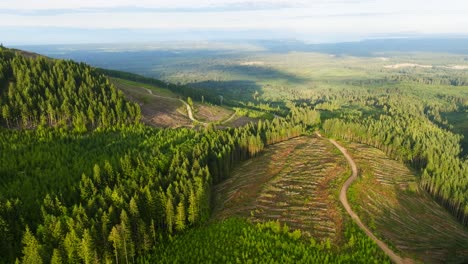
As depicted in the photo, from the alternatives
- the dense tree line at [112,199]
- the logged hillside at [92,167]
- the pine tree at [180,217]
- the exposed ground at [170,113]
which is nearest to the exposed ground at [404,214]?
the logged hillside at [92,167]

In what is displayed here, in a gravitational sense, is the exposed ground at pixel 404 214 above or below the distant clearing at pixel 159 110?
below

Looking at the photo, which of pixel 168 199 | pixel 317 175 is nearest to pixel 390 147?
pixel 317 175

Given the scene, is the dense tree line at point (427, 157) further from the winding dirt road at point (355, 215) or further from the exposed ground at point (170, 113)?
the exposed ground at point (170, 113)

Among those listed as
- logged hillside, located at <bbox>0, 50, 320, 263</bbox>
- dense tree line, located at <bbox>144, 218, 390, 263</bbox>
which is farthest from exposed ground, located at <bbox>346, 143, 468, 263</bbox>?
logged hillside, located at <bbox>0, 50, 320, 263</bbox>

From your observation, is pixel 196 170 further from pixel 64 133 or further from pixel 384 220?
pixel 64 133

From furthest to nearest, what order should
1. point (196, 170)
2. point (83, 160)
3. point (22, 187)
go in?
point (83, 160) → point (196, 170) → point (22, 187)

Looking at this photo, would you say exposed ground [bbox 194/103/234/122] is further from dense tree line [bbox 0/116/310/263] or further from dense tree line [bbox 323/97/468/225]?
dense tree line [bbox 323/97/468/225]
